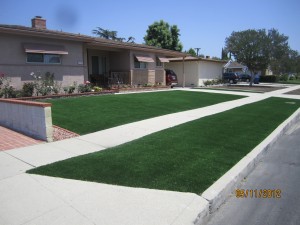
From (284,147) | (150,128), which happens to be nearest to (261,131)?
(284,147)

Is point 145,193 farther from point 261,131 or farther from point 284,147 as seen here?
point 261,131

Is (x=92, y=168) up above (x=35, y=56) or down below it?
below

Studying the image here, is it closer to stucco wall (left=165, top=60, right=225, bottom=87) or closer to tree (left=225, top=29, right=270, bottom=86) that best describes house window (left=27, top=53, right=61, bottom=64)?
stucco wall (left=165, top=60, right=225, bottom=87)

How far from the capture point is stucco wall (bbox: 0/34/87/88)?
533 inches

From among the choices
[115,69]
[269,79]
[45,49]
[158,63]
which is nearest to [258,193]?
[45,49]

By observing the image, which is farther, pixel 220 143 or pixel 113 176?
pixel 220 143

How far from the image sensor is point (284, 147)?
7.12m

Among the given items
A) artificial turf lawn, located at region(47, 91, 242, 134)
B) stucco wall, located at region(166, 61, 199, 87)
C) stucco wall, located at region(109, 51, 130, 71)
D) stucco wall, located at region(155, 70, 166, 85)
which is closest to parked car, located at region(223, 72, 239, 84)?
stucco wall, located at region(166, 61, 199, 87)

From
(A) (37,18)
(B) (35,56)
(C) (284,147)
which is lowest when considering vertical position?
(C) (284,147)

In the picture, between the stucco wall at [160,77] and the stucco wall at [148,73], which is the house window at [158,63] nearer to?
the stucco wall at [148,73]

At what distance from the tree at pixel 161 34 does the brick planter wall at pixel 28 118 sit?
3598 centimetres

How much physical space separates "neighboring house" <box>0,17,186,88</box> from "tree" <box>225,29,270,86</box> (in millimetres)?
15993

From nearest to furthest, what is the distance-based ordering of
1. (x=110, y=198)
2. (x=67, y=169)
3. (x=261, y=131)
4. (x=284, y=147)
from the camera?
1. (x=110, y=198)
2. (x=67, y=169)
3. (x=284, y=147)
4. (x=261, y=131)

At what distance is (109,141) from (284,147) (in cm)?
455
